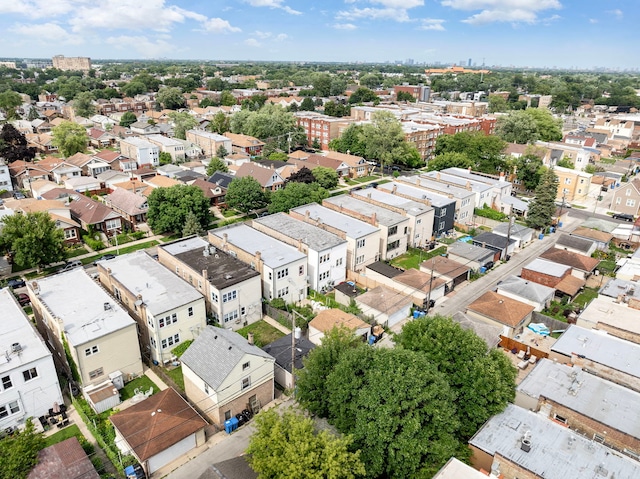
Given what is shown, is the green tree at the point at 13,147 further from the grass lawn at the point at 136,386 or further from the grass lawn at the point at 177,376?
the grass lawn at the point at 177,376

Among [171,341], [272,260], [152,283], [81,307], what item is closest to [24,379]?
[81,307]

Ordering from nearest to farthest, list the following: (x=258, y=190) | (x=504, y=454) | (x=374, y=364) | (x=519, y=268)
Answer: (x=504, y=454) < (x=374, y=364) < (x=519, y=268) < (x=258, y=190)

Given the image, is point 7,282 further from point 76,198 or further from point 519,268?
point 519,268

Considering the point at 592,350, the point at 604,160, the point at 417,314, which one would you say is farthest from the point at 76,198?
the point at 604,160

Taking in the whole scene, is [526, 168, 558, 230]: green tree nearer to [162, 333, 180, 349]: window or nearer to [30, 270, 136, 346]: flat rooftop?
[162, 333, 180, 349]: window

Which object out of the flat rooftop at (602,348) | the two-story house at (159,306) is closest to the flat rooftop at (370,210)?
the flat rooftop at (602,348)

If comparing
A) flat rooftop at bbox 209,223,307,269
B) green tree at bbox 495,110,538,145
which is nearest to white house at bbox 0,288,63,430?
flat rooftop at bbox 209,223,307,269
